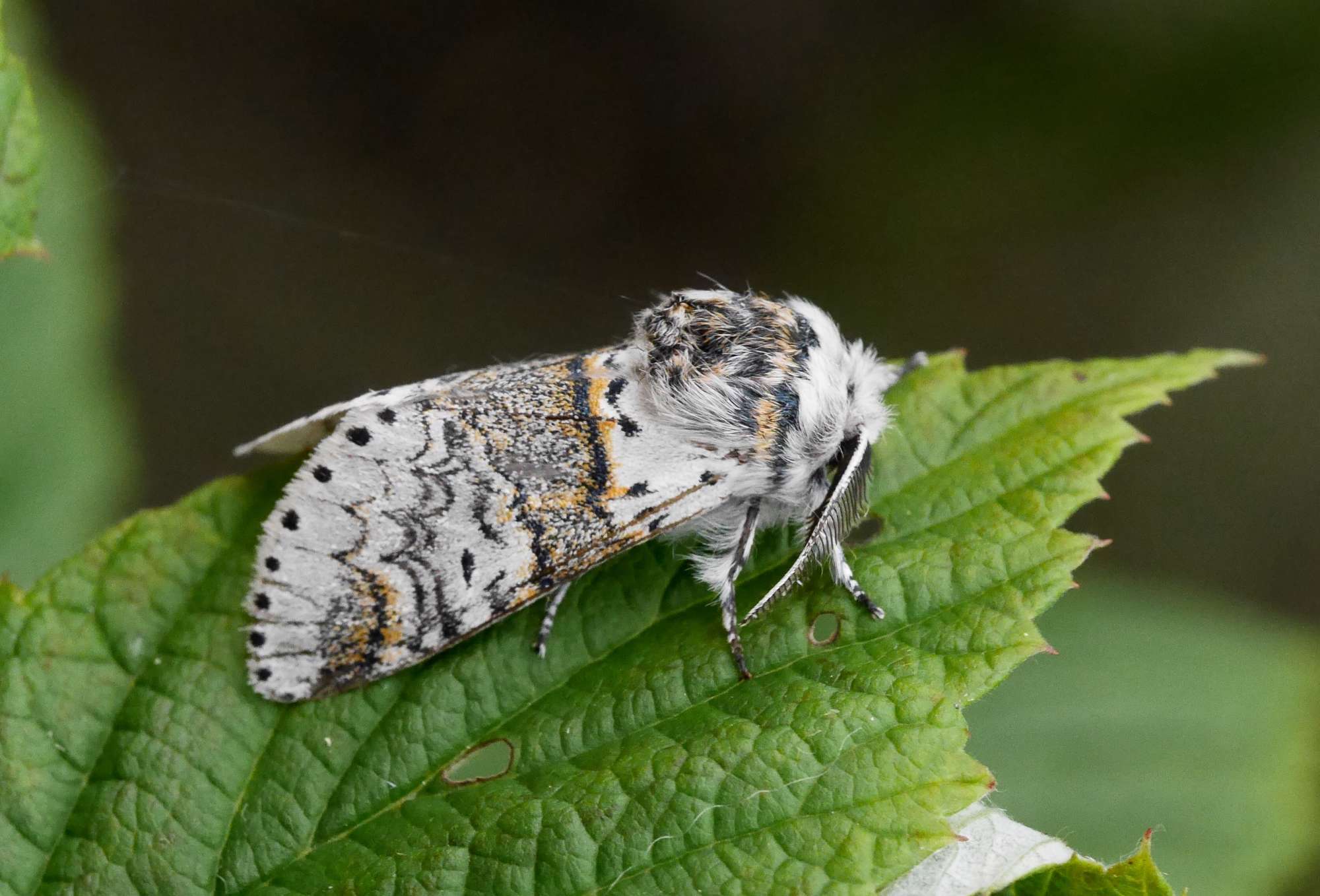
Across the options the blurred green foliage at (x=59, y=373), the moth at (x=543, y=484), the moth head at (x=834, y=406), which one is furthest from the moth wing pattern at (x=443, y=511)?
the blurred green foliage at (x=59, y=373)

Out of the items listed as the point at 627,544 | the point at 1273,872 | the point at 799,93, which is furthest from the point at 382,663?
the point at 799,93

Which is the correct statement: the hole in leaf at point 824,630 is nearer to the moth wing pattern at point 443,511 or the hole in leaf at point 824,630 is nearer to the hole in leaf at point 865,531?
the hole in leaf at point 865,531

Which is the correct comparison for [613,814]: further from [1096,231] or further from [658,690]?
[1096,231]

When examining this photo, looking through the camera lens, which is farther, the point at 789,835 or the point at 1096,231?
the point at 1096,231

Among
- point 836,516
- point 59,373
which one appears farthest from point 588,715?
point 59,373

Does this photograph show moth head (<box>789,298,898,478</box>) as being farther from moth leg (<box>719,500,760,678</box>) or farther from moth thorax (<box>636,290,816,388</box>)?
moth leg (<box>719,500,760,678</box>)

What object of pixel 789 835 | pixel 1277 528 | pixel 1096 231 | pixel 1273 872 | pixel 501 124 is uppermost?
pixel 501 124
